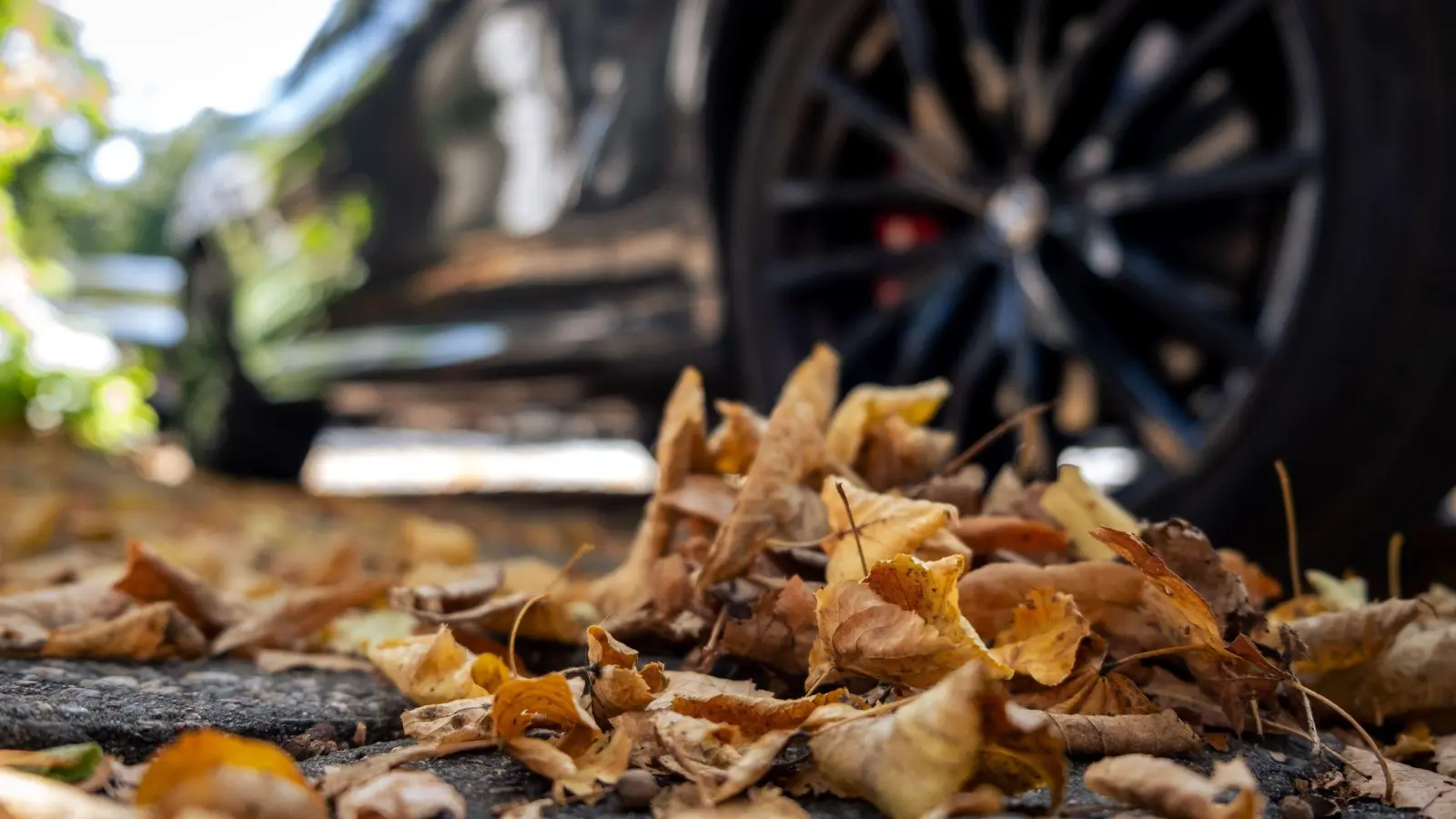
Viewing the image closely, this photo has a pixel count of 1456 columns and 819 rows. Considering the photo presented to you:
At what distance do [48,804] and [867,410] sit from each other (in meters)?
0.90

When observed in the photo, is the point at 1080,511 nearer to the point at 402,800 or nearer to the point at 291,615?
the point at 402,800

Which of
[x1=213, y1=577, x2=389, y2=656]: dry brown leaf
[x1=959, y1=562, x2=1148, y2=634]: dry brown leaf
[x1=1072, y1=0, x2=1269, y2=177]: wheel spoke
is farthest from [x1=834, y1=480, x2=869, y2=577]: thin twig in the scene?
[x1=1072, y1=0, x2=1269, y2=177]: wheel spoke

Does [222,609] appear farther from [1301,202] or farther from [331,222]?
[331,222]

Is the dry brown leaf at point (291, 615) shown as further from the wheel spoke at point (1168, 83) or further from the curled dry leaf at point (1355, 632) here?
the wheel spoke at point (1168, 83)

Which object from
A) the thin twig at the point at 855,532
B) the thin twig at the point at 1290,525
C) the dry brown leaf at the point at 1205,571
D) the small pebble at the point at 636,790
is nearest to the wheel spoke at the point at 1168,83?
the thin twig at the point at 1290,525

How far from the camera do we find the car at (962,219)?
1.72m

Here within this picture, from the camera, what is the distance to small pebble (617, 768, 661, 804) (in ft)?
2.70

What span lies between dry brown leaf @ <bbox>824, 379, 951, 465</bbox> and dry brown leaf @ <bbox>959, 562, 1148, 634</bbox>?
0.92 ft

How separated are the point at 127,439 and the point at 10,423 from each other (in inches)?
31.6

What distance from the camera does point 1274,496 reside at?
71.7 inches

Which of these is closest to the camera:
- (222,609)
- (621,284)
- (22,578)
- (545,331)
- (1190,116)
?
(222,609)

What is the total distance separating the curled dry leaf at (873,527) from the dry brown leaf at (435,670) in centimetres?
34

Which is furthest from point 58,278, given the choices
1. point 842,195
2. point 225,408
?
point 842,195

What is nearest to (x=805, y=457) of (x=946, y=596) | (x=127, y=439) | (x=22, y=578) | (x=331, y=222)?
(x=946, y=596)
